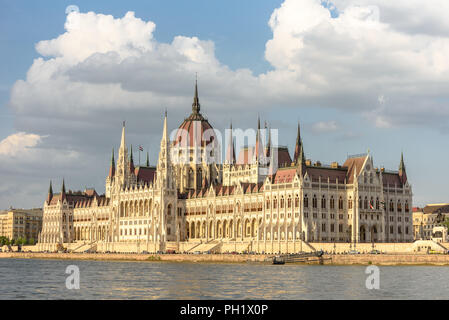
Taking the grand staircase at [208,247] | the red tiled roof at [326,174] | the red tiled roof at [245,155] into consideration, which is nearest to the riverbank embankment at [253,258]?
the grand staircase at [208,247]

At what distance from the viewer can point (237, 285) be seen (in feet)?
274

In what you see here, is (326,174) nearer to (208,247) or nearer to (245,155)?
(208,247)

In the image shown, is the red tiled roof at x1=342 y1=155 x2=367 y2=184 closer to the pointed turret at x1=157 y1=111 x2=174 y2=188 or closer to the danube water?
the pointed turret at x1=157 y1=111 x2=174 y2=188

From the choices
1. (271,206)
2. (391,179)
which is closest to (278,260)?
(271,206)

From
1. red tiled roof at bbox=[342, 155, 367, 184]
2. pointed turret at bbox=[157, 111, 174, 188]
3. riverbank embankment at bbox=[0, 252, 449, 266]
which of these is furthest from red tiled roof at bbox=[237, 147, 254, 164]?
riverbank embankment at bbox=[0, 252, 449, 266]

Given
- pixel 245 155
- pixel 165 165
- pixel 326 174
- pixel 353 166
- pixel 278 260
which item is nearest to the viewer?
pixel 278 260

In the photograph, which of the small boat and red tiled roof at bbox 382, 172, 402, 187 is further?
red tiled roof at bbox 382, 172, 402, 187

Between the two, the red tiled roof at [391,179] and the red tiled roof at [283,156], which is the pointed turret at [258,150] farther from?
the red tiled roof at [391,179]

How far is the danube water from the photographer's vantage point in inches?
2876

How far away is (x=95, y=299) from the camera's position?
69688mm
